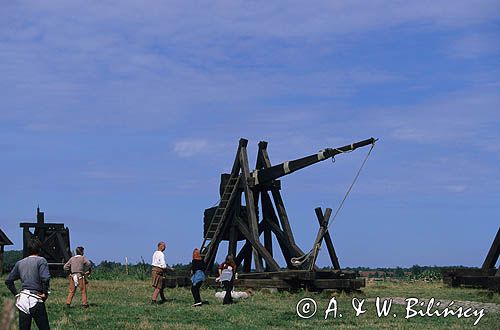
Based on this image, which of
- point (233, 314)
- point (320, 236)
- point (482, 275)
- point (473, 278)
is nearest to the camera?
point (233, 314)

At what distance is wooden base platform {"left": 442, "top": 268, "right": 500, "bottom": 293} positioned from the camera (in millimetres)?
26595

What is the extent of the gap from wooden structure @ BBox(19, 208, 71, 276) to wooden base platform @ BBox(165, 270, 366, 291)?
14445mm

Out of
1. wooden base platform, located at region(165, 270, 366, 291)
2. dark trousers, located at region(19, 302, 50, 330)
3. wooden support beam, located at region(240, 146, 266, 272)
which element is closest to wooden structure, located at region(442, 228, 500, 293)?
wooden base platform, located at region(165, 270, 366, 291)

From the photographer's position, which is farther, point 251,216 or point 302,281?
point 251,216

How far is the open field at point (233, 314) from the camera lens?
16.3m

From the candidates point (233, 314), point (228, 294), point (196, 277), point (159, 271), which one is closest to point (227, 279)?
point (228, 294)

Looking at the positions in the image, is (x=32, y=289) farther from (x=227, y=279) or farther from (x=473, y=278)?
(x=473, y=278)

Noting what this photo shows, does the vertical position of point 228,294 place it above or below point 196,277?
below

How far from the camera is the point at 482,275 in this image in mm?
29203

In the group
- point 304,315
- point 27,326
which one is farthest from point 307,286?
point 27,326

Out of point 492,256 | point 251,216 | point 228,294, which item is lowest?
point 228,294

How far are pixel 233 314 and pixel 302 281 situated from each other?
7234 mm

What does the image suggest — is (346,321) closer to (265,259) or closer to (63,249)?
(265,259)

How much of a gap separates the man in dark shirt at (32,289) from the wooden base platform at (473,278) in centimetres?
1701
